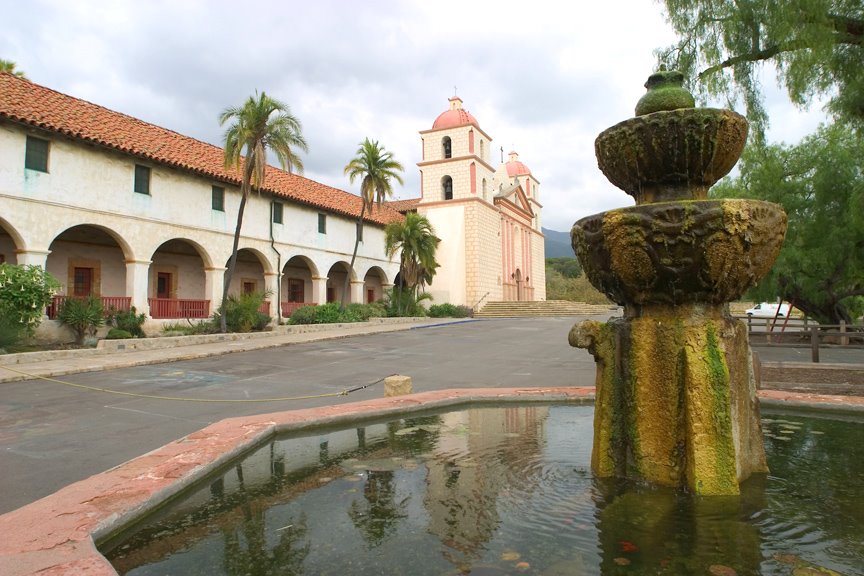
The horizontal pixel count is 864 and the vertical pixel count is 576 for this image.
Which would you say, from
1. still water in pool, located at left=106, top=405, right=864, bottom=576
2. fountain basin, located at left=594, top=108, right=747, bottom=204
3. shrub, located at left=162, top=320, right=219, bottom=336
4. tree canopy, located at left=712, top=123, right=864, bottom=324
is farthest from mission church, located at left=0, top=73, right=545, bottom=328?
tree canopy, located at left=712, top=123, right=864, bottom=324

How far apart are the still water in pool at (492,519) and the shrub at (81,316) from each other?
41.5ft

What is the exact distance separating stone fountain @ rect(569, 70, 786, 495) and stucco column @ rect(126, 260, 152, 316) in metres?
16.0

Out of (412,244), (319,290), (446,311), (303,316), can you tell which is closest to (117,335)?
(303,316)

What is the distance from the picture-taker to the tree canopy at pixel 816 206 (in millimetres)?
14141

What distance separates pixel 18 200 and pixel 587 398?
578 inches

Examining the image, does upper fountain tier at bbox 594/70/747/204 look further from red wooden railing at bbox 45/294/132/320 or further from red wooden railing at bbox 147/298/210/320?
red wooden railing at bbox 147/298/210/320

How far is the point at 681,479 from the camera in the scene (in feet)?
9.52

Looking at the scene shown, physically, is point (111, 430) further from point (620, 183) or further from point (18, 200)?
point (18, 200)

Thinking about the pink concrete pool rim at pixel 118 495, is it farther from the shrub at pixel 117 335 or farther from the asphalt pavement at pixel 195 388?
the shrub at pixel 117 335

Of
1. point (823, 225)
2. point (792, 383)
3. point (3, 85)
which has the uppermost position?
point (3, 85)

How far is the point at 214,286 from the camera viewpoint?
1888 centimetres

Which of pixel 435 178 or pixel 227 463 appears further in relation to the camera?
pixel 435 178

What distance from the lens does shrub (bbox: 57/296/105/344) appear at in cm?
1355

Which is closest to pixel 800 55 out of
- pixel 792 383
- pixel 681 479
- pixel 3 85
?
pixel 792 383
